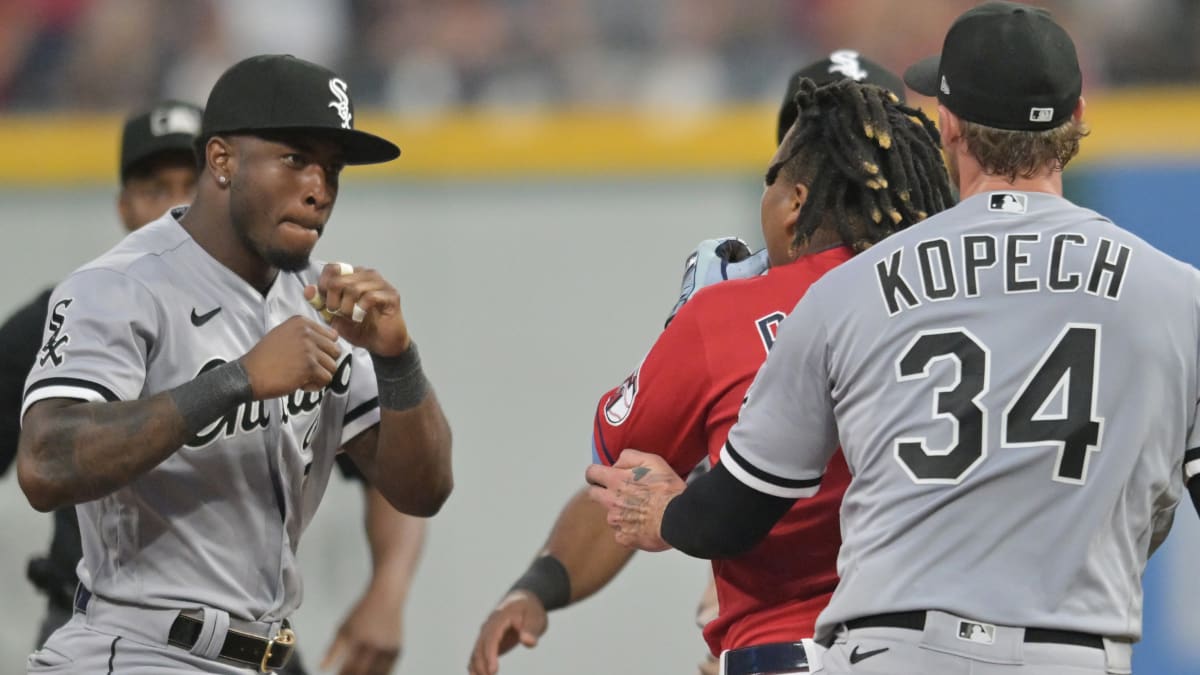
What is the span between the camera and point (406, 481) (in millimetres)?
3891

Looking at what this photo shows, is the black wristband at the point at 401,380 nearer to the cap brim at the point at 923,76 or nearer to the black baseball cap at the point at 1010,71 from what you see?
the cap brim at the point at 923,76

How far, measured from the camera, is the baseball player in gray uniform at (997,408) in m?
2.60

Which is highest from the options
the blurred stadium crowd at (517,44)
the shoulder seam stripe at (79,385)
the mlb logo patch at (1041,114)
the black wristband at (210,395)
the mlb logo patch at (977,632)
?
the blurred stadium crowd at (517,44)

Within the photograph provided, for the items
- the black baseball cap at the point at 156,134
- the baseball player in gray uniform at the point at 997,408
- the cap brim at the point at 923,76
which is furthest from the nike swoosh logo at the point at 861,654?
the black baseball cap at the point at 156,134

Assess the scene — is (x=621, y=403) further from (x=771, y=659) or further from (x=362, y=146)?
(x=362, y=146)

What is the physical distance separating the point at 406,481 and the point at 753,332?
1.18m

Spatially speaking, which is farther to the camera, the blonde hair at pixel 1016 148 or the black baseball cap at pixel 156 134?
the black baseball cap at pixel 156 134

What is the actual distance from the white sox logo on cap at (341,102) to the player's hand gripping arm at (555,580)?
121 cm

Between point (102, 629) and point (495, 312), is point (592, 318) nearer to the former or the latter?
point (495, 312)

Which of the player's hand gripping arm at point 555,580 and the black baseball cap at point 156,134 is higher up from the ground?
the black baseball cap at point 156,134

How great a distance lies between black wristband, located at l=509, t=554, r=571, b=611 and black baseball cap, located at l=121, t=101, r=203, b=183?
177 centimetres

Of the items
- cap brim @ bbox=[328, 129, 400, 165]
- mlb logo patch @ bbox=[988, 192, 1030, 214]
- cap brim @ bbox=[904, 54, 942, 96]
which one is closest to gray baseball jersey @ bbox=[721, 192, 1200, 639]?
mlb logo patch @ bbox=[988, 192, 1030, 214]

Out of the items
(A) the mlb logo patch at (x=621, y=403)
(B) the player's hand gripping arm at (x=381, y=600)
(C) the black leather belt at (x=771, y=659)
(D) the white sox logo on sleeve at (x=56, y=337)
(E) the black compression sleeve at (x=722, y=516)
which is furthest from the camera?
(B) the player's hand gripping arm at (x=381, y=600)

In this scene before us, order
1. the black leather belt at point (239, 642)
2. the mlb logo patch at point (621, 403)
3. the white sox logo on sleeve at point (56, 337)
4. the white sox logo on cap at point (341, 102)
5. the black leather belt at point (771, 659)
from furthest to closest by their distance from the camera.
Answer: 1. the white sox logo on cap at point (341, 102)
2. the black leather belt at point (239, 642)
3. the white sox logo on sleeve at point (56, 337)
4. the mlb logo patch at point (621, 403)
5. the black leather belt at point (771, 659)
